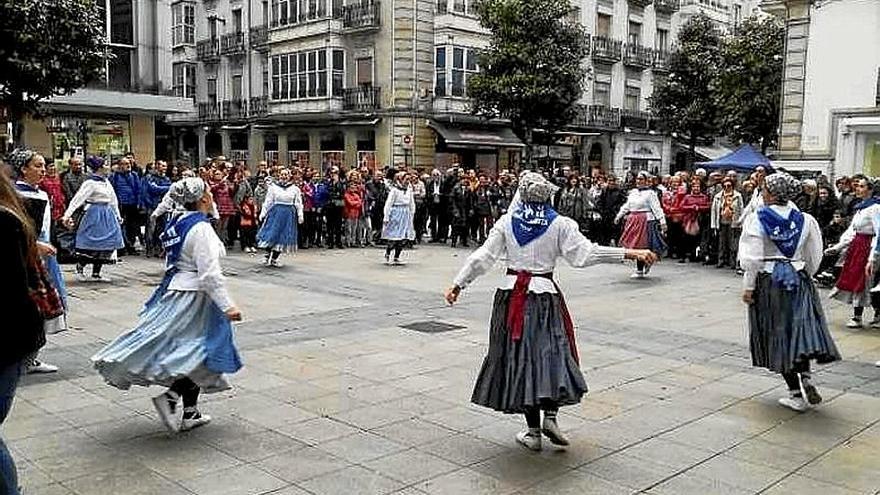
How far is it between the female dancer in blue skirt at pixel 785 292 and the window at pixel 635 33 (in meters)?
→ 36.8

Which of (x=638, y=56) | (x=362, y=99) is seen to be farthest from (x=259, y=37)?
(x=638, y=56)

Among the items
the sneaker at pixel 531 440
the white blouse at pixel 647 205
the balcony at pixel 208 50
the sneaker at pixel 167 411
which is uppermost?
the balcony at pixel 208 50

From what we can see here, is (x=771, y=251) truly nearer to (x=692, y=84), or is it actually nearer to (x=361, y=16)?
(x=361, y=16)

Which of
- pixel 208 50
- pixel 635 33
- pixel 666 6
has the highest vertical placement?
pixel 666 6

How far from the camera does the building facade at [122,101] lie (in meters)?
23.6

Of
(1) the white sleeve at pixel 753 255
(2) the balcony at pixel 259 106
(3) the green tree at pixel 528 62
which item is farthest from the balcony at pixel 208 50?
(1) the white sleeve at pixel 753 255

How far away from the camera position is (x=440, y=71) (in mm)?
33594

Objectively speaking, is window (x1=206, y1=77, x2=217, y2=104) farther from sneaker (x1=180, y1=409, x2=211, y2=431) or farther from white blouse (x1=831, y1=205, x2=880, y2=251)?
sneaker (x1=180, y1=409, x2=211, y2=431)

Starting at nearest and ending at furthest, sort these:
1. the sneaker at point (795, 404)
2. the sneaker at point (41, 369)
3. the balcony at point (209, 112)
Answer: the sneaker at point (795, 404)
the sneaker at point (41, 369)
the balcony at point (209, 112)

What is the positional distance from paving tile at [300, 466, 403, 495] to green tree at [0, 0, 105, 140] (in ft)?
36.7

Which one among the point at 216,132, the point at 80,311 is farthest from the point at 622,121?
the point at 80,311

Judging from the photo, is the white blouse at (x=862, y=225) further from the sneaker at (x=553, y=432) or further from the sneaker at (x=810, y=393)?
the sneaker at (x=553, y=432)

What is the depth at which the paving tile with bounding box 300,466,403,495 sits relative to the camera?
465 cm

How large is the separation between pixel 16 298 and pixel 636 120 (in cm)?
4089
